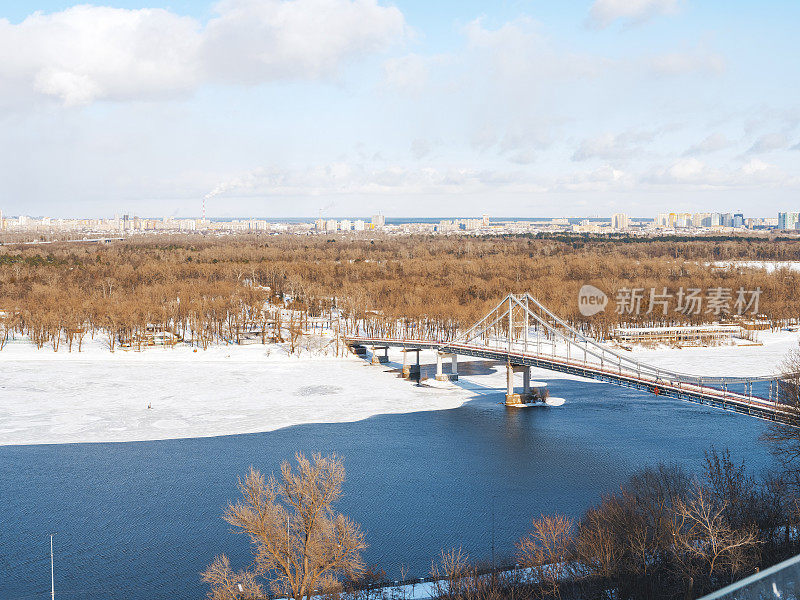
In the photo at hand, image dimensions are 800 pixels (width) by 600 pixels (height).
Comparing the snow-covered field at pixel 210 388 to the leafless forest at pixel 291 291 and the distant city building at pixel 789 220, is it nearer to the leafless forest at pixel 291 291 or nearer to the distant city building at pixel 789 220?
the leafless forest at pixel 291 291

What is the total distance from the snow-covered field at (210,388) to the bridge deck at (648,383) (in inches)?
52.6

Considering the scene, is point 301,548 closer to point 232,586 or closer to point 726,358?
point 232,586

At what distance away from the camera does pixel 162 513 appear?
13383mm

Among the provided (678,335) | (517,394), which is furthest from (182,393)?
(678,335)

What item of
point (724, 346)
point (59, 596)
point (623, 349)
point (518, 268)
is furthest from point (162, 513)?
point (518, 268)

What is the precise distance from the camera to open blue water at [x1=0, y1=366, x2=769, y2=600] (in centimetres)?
1145

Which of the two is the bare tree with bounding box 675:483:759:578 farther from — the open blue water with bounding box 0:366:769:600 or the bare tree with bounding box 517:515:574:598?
the open blue water with bounding box 0:366:769:600

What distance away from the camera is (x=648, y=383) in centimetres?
1945

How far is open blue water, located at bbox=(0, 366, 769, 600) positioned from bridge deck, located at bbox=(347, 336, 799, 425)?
951 millimetres

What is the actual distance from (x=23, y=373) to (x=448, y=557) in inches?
821

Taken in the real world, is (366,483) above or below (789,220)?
below

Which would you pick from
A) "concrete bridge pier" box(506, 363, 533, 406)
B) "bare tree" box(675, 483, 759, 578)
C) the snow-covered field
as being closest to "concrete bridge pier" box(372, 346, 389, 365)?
the snow-covered field

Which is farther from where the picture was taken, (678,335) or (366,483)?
(678,335)

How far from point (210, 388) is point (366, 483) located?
11157 mm
